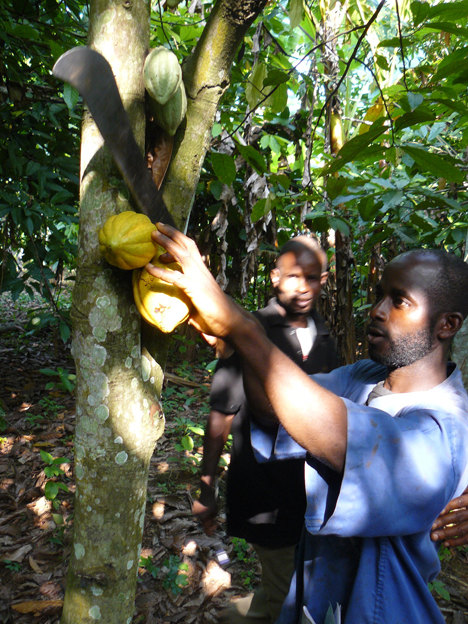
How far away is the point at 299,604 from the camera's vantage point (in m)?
1.16

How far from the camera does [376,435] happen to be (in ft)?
2.74

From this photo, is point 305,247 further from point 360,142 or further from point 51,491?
point 51,491

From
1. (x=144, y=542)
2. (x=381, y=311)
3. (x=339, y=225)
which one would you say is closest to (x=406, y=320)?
(x=381, y=311)

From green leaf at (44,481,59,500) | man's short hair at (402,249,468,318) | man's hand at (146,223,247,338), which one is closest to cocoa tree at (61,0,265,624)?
man's hand at (146,223,247,338)

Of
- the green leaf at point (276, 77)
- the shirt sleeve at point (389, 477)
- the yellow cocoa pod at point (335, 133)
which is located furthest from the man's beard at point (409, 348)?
the yellow cocoa pod at point (335, 133)

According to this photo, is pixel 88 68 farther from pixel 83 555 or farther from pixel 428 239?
pixel 428 239

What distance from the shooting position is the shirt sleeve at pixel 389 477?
83 cm

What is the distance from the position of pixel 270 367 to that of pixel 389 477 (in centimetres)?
29

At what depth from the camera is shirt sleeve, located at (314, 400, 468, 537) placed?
829mm

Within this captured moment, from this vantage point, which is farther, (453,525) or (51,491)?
(51,491)

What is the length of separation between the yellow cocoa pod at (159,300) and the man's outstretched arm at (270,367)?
0.03 metres

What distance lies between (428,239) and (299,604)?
82.3 inches

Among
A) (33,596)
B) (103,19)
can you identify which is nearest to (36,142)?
(103,19)

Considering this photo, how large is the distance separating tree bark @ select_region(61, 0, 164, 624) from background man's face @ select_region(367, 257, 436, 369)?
1.83ft
